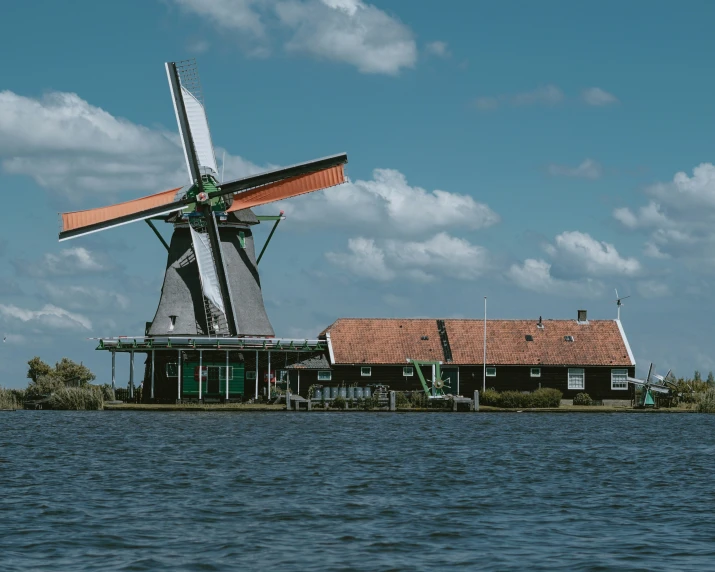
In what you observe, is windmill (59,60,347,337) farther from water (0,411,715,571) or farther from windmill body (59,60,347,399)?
water (0,411,715,571)

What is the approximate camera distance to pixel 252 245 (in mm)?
61438

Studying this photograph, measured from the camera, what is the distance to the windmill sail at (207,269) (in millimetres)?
57625

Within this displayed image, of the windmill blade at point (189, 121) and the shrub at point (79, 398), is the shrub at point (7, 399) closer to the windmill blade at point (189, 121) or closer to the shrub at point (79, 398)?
the shrub at point (79, 398)

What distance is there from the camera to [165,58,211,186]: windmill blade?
5823cm

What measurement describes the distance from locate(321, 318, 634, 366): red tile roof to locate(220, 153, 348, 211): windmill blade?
30.6 feet

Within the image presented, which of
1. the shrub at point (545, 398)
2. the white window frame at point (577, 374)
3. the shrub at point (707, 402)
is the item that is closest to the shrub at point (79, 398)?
the shrub at point (545, 398)

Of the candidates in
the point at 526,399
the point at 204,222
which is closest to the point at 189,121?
the point at 204,222

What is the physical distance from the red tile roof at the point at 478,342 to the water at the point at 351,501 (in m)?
20.1

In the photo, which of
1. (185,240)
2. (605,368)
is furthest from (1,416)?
(605,368)

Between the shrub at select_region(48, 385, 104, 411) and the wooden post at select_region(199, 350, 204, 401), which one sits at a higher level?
the wooden post at select_region(199, 350, 204, 401)

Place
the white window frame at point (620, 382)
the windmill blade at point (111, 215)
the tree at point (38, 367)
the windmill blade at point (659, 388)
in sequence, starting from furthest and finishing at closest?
the tree at point (38, 367) < the white window frame at point (620, 382) < the windmill blade at point (659, 388) < the windmill blade at point (111, 215)

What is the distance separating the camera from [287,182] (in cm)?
5869

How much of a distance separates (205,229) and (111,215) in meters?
4.75

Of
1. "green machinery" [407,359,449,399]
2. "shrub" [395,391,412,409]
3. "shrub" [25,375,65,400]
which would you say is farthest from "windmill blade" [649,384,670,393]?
"shrub" [25,375,65,400]
